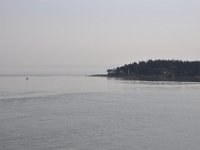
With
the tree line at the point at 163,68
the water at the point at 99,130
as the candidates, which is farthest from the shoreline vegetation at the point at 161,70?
the water at the point at 99,130

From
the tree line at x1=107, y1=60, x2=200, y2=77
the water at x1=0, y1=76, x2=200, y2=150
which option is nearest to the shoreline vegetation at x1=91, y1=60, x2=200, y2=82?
the tree line at x1=107, y1=60, x2=200, y2=77

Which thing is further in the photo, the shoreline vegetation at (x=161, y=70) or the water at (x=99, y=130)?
the shoreline vegetation at (x=161, y=70)

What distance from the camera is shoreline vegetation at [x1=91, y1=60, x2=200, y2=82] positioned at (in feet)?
367

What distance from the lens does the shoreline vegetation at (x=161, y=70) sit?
367 feet

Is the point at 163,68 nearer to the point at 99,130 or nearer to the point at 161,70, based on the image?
the point at 161,70

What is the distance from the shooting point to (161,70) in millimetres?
120312

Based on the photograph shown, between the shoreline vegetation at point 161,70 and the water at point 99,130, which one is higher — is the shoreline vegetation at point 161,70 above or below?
above

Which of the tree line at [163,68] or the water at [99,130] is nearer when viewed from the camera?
the water at [99,130]

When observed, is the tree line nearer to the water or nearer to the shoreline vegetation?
the shoreline vegetation

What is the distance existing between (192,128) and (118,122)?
3451mm

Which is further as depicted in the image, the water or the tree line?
the tree line

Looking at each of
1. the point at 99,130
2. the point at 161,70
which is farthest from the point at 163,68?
the point at 99,130

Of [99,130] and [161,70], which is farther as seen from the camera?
[161,70]

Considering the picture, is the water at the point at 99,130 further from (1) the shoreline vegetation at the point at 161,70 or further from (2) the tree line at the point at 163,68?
(2) the tree line at the point at 163,68
